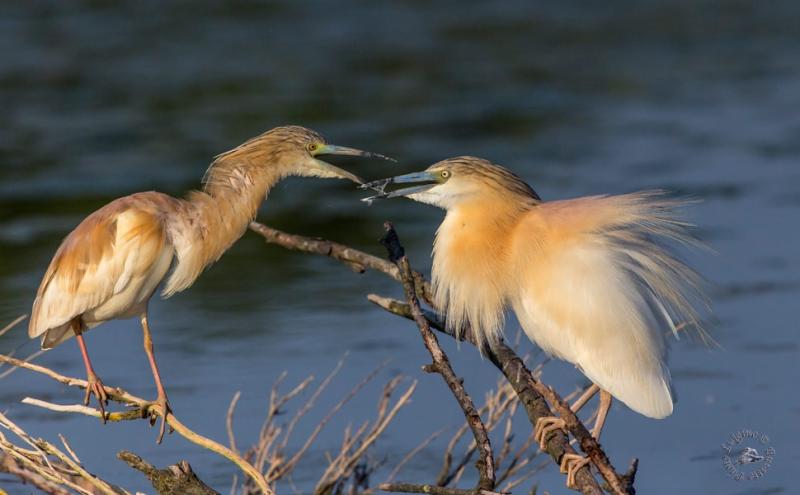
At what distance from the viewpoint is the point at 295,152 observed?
487 cm

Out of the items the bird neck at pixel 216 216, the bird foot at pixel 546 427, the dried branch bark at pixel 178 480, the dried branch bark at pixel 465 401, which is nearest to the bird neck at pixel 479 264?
the bird foot at pixel 546 427

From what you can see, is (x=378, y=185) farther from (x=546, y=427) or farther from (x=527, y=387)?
(x=546, y=427)

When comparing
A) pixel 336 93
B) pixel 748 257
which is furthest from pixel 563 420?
pixel 336 93

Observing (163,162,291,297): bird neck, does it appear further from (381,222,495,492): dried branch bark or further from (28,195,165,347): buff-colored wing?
(381,222,495,492): dried branch bark

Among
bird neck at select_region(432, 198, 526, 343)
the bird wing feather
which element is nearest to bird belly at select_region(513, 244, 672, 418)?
the bird wing feather

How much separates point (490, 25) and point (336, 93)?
2.99m

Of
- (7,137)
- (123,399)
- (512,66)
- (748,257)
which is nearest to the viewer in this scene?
(123,399)

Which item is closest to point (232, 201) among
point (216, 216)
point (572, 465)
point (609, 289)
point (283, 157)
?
point (216, 216)

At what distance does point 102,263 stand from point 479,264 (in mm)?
1195

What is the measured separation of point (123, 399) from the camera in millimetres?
4531

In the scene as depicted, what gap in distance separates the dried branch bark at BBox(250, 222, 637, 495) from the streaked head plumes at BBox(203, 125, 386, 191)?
182 millimetres

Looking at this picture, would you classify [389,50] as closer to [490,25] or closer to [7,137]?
[490,25]

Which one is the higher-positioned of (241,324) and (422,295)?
(422,295)

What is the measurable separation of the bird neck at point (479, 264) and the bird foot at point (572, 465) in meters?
0.51
